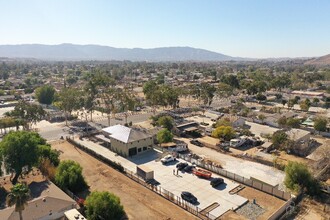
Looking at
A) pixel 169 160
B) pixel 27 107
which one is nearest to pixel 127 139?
pixel 169 160

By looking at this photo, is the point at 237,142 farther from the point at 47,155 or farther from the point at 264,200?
the point at 47,155

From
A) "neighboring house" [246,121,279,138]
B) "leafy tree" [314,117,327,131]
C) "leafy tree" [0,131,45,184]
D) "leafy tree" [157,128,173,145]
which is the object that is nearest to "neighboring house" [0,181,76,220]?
"leafy tree" [0,131,45,184]

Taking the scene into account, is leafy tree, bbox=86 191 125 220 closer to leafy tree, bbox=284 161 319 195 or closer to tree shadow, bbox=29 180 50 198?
tree shadow, bbox=29 180 50 198

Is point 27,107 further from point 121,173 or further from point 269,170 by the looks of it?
point 269,170

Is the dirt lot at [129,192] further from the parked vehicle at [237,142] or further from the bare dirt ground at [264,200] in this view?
the parked vehicle at [237,142]

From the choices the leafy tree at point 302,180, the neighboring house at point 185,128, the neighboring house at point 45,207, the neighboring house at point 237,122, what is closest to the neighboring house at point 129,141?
the neighboring house at point 185,128
